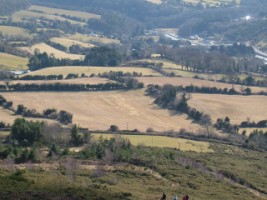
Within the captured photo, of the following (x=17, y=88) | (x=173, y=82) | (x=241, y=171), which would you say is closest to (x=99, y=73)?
(x=173, y=82)

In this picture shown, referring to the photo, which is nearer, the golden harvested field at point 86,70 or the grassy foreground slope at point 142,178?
the grassy foreground slope at point 142,178

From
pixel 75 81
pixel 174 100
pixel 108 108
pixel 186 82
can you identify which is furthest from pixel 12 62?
pixel 174 100

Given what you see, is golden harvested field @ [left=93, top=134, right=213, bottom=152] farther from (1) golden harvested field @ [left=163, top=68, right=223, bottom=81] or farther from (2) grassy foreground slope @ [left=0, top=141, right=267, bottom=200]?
(1) golden harvested field @ [left=163, top=68, right=223, bottom=81]

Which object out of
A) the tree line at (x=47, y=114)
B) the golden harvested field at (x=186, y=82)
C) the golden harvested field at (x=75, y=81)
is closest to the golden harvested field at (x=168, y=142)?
the tree line at (x=47, y=114)

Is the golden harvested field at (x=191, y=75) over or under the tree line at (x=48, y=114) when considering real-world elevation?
over

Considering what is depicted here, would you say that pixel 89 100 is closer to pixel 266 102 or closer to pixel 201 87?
pixel 201 87

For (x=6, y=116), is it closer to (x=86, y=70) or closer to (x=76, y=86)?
(x=76, y=86)

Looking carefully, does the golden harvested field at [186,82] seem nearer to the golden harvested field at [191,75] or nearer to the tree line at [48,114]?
the golden harvested field at [191,75]
